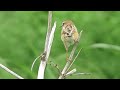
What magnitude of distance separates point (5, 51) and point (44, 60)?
2602mm

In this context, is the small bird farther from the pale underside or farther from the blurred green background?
the blurred green background

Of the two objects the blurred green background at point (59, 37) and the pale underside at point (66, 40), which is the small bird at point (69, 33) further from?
the blurred green background at point (59, 37)

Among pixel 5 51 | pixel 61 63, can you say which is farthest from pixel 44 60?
pixel 5 51

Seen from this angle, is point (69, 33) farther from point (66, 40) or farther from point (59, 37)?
point (59, 37)

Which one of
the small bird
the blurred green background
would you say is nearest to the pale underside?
the small bird

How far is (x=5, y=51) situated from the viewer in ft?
11.8

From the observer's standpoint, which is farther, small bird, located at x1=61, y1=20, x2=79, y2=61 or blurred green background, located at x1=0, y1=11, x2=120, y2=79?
blurred green background, located at x1=0, y1=11, x2=120, y2=79

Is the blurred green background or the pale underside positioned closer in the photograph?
the pale underside

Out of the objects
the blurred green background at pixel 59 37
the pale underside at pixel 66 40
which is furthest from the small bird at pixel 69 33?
the blurred green background at pixel 59 37

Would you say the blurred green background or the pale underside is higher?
the pale underside

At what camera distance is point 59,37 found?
10.6 ft

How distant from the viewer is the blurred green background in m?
3.29

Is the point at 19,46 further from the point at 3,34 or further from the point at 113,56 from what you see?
the point at 113,56

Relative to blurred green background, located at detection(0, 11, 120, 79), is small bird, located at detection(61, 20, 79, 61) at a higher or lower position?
higher
